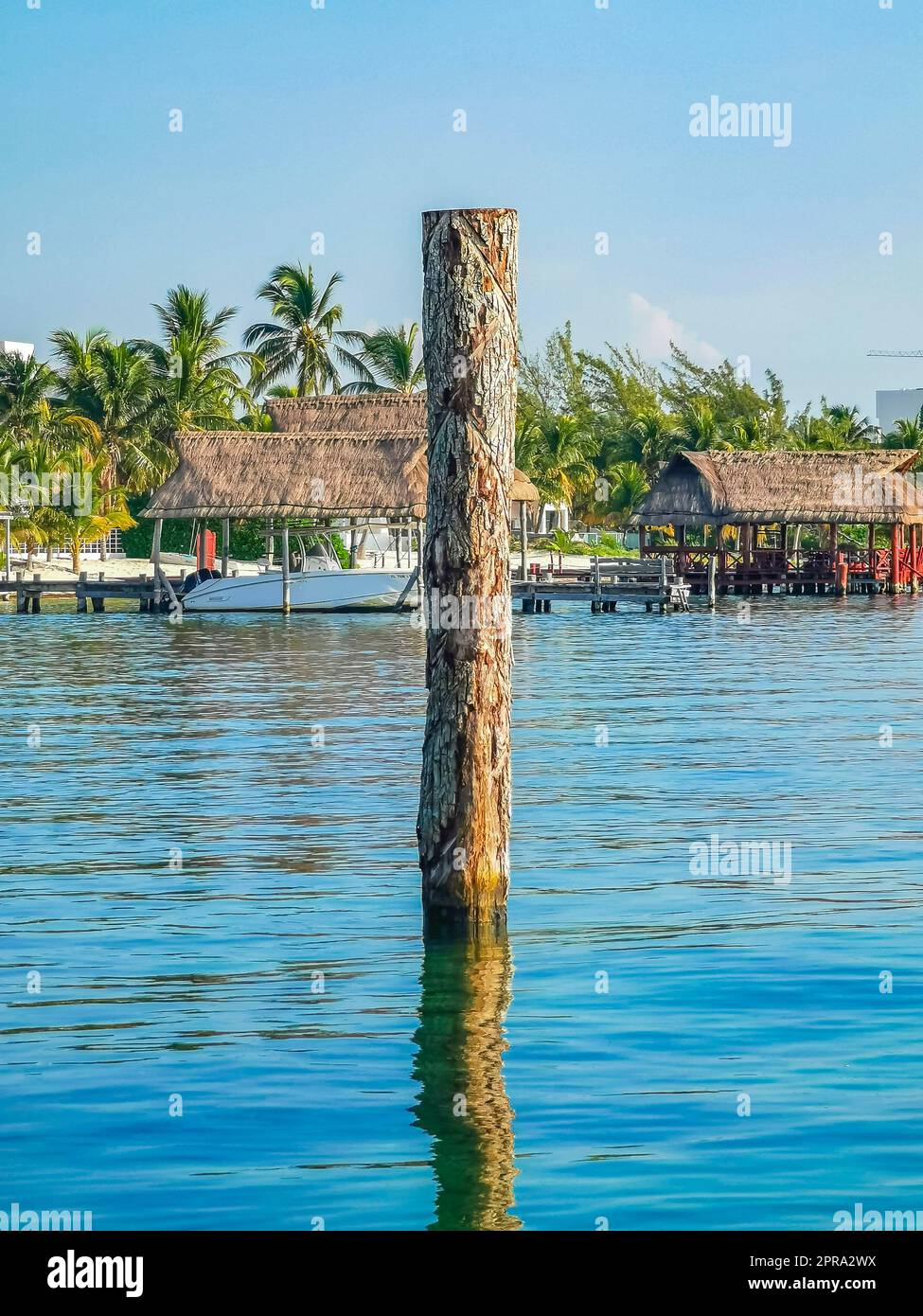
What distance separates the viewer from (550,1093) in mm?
7875

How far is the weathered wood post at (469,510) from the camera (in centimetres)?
941

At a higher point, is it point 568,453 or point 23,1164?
point 568,453

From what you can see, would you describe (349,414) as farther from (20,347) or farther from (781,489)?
(20,347)

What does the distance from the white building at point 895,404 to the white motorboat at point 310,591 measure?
3127 inches

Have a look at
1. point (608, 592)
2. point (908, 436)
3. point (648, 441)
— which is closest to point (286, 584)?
point (608, 592)

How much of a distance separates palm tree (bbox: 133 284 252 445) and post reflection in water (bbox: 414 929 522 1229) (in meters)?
61.9

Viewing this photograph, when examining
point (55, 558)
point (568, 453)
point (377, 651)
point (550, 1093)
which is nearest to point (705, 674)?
point (377, 651)

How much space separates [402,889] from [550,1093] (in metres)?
4.17

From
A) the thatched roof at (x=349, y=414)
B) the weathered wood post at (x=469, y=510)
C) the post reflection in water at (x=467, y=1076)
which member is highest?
the thatched roof at (x=349, y=414)

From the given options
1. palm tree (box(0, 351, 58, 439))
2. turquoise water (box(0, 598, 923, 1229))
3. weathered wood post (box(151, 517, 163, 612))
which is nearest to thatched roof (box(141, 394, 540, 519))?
weathered wood post (box(151, 517, 163, 612))

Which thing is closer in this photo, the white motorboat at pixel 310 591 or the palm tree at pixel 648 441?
the white motorboat at pixel 310 591

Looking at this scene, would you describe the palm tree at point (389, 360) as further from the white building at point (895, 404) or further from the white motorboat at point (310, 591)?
the white building at point (895, 404)

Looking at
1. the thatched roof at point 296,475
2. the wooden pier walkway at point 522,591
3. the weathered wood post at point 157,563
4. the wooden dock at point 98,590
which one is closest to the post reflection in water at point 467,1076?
the thatched roof at point 296,475
